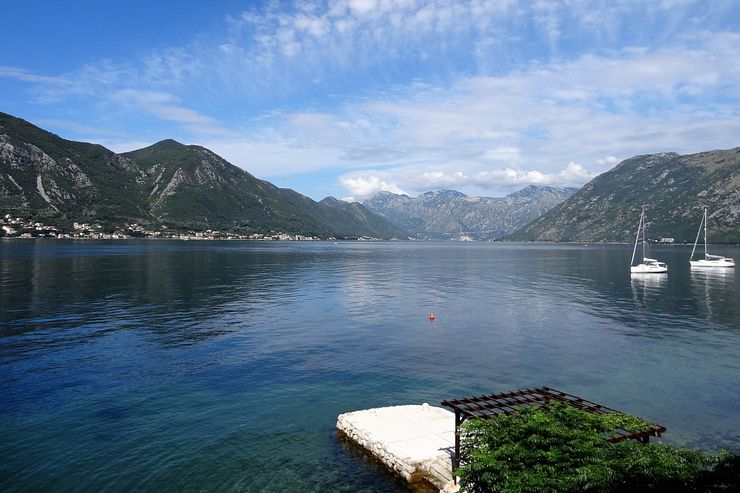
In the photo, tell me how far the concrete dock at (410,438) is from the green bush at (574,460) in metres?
3.32

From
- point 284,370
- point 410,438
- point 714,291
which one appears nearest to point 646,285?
point 714,291

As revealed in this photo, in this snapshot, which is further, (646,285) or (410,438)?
(646,285)

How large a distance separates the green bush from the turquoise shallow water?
7.89 metres

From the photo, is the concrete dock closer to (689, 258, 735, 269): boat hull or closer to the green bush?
the green bush

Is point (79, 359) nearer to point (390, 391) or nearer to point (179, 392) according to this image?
point (179, 392)

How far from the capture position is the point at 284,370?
46938 mm

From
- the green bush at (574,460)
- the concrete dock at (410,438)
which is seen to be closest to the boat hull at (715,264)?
the concrete dock at (410,438)

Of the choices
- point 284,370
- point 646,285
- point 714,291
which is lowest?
point 284,370

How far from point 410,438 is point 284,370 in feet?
67.0

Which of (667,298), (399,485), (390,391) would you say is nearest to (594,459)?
(399,485)

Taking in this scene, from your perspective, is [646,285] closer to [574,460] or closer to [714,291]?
[714,291]

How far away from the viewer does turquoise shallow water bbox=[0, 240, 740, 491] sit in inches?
1120

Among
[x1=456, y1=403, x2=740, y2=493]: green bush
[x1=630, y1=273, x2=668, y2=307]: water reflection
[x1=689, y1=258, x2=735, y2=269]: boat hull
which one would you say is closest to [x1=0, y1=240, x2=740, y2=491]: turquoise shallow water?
[x1=630, y1=273, x2=668, y2=307]: water reflection

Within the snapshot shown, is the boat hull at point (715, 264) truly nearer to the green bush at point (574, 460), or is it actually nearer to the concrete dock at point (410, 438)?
the concrete dock at point (410, 438)
